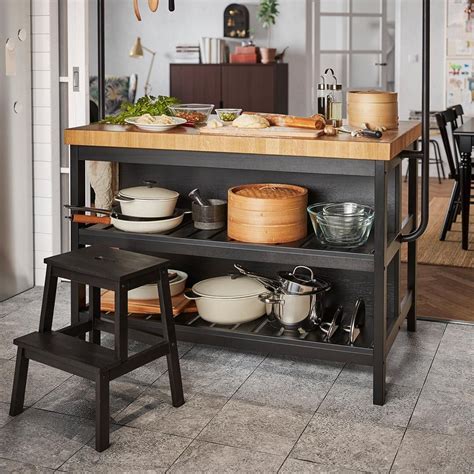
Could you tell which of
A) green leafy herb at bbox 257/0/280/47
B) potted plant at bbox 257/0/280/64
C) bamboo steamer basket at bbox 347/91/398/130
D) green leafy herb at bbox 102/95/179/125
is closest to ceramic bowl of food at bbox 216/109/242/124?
green leafy herb at bbox 102/95/179/125

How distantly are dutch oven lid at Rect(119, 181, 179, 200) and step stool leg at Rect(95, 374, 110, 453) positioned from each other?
0.98m

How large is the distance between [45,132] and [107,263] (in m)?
1.84

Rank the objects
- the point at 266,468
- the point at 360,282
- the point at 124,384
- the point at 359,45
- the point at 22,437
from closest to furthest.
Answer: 1. the point at 266,468
2. the point at 22,437
3. the point at 124,384
4. the point at 360,282
5. the point at 359,45

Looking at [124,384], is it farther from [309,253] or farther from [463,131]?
[463,131]

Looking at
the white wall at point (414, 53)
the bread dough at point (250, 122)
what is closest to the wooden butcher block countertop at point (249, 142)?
the bread dough at point (250, 122)

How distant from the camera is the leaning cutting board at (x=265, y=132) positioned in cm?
321

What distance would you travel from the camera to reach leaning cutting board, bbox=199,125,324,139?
3.21 meters

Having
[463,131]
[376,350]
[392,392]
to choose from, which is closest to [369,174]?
[376,350]

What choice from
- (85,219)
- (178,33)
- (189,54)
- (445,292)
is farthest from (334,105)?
(178,33)

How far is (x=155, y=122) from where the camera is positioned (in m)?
3.47

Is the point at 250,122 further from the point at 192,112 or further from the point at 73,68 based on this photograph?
the point at 73,68

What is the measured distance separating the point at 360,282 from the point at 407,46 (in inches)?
246

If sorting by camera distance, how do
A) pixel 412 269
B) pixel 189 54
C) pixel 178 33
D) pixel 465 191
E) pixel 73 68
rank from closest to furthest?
pixel 412 269 < pixel 73 68 < pixel 465 191 < pixel 189 54 < pixel 178 33

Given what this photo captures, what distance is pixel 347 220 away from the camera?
326cm
